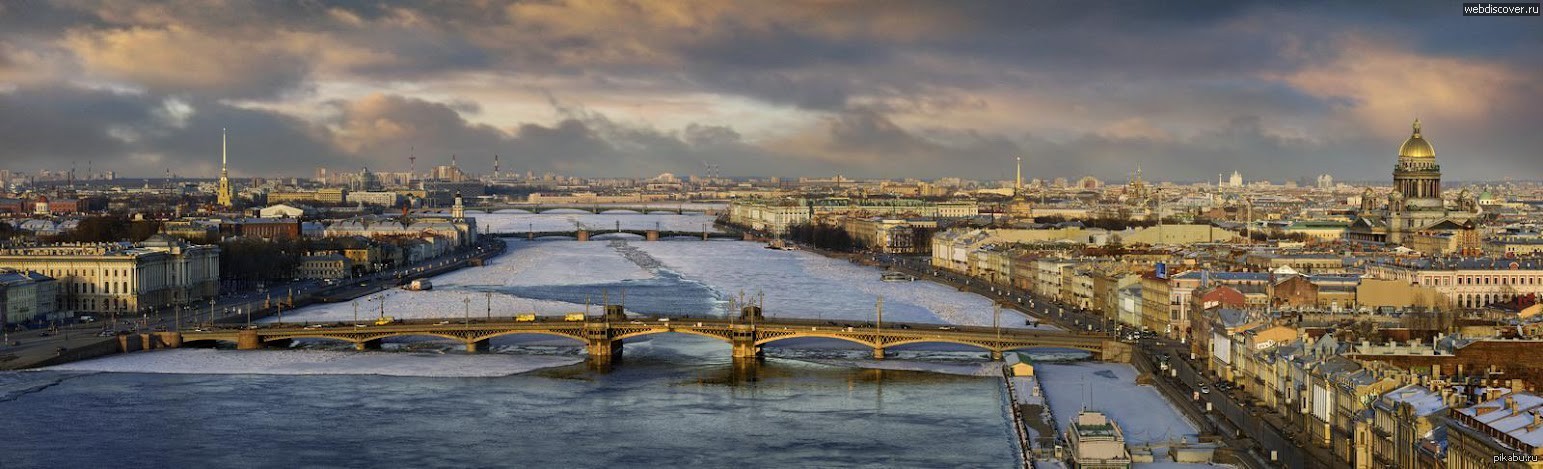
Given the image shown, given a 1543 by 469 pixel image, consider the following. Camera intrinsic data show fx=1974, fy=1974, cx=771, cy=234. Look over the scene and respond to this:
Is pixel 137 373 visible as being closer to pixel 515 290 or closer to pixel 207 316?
pixel 207 316

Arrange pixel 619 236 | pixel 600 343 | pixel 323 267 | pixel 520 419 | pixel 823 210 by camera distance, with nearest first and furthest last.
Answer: pixel 520 419 < pixel 600 343 < pixel 323 267 < pixel 619 236 < pixel 823 210

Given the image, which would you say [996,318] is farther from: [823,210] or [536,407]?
[823,210]

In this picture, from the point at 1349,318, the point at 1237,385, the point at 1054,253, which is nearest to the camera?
the point at 1237,385

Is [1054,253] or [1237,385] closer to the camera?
[1237,385]

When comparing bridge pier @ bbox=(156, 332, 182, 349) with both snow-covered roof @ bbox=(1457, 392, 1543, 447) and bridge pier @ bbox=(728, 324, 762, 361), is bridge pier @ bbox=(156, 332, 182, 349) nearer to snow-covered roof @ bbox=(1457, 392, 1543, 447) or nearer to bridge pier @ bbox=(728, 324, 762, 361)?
bridge pier @ bbox=(728, 324, 762, 361)

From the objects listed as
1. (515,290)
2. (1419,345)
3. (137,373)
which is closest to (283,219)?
(515,290)

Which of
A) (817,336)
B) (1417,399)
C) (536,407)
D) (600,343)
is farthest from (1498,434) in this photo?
(600,343)
